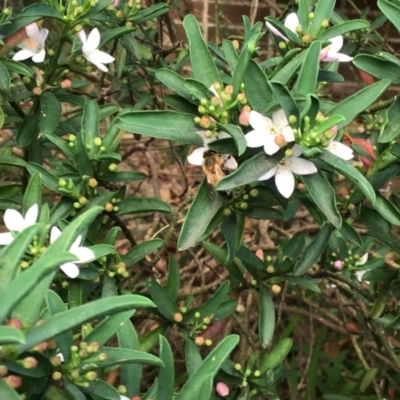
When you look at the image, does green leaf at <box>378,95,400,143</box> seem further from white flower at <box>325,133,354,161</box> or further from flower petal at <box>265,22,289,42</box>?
flower petal at <box>265,22,289,42</box>

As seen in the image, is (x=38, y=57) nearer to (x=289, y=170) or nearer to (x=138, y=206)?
(x=138, y=206)

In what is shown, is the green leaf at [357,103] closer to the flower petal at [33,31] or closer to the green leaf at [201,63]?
the green leaf at [201,63]

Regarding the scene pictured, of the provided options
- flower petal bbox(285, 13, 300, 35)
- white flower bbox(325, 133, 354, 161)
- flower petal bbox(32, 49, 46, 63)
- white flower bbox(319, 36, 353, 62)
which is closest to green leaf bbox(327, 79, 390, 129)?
white flower bbox(325, 133, 354, 161)

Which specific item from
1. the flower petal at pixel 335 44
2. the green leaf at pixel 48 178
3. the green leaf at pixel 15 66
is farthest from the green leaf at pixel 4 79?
the flower petal at pixel 335 44

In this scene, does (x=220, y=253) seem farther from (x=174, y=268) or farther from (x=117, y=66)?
(x=117, y=66)

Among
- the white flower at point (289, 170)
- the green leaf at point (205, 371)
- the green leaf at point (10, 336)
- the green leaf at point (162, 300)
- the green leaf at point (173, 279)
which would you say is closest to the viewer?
the green leaf at point (10, 336)
